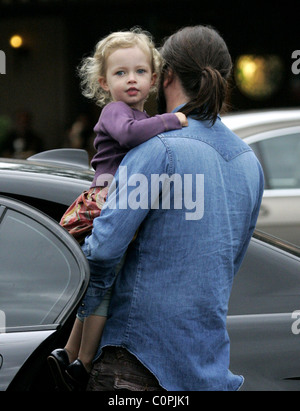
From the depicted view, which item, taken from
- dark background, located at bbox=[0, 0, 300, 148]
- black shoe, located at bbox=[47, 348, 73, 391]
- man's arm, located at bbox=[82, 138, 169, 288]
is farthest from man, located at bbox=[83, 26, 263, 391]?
dark background, located at bbox=[0, 0, 300, 148]

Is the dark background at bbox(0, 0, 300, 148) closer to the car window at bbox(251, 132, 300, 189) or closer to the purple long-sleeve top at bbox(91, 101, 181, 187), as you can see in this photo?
the car window at bbox(251, 132, 300, 189)

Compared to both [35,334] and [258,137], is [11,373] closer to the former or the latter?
[35,334]

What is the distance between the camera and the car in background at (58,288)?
231cm

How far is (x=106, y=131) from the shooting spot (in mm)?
2432

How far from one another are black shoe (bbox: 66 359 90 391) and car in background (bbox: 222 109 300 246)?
130 inches

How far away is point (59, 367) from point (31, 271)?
29 centimetres

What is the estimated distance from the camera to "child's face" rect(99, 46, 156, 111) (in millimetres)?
2447

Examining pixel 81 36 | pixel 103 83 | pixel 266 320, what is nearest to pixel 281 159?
pixel 266 320

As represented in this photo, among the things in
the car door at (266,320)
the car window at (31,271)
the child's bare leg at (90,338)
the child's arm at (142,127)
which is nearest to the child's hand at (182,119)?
the child's arm at (142,127)

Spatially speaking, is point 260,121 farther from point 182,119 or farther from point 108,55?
point 182,119

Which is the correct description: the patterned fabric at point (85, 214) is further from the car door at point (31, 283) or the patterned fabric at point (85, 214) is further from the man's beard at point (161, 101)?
the man's beard at point (161, 101)

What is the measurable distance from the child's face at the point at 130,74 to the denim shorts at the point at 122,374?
28.3 inches

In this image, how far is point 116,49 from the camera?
8.10 feet
